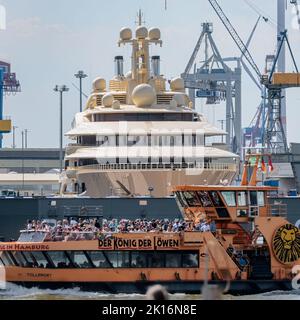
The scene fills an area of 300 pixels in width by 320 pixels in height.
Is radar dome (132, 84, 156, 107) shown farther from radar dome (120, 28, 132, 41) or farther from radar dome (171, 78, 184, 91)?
radar dome (171, 78, 184, 91)

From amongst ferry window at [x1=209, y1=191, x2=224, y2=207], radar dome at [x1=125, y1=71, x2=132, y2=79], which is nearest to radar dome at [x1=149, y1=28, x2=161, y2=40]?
radar dome at [x1=125, y1=71, x2=132, y2=79]

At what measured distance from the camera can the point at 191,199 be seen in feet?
168

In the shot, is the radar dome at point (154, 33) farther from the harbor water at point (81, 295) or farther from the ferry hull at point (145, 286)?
the harbor water at point (81, 295)

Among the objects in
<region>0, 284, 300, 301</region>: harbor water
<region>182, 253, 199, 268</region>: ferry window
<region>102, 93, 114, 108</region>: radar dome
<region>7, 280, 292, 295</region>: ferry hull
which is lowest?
<region>0, 284, 300, 301</region>: harbor water

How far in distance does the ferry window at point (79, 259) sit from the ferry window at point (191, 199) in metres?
4.41

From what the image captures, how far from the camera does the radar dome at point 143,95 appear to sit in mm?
81000

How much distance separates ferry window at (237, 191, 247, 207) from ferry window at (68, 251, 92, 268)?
5910mm

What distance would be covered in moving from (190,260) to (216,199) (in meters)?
2.44

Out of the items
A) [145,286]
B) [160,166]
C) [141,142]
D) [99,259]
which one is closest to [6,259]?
[99,259]

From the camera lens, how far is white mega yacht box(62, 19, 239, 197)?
244ft
